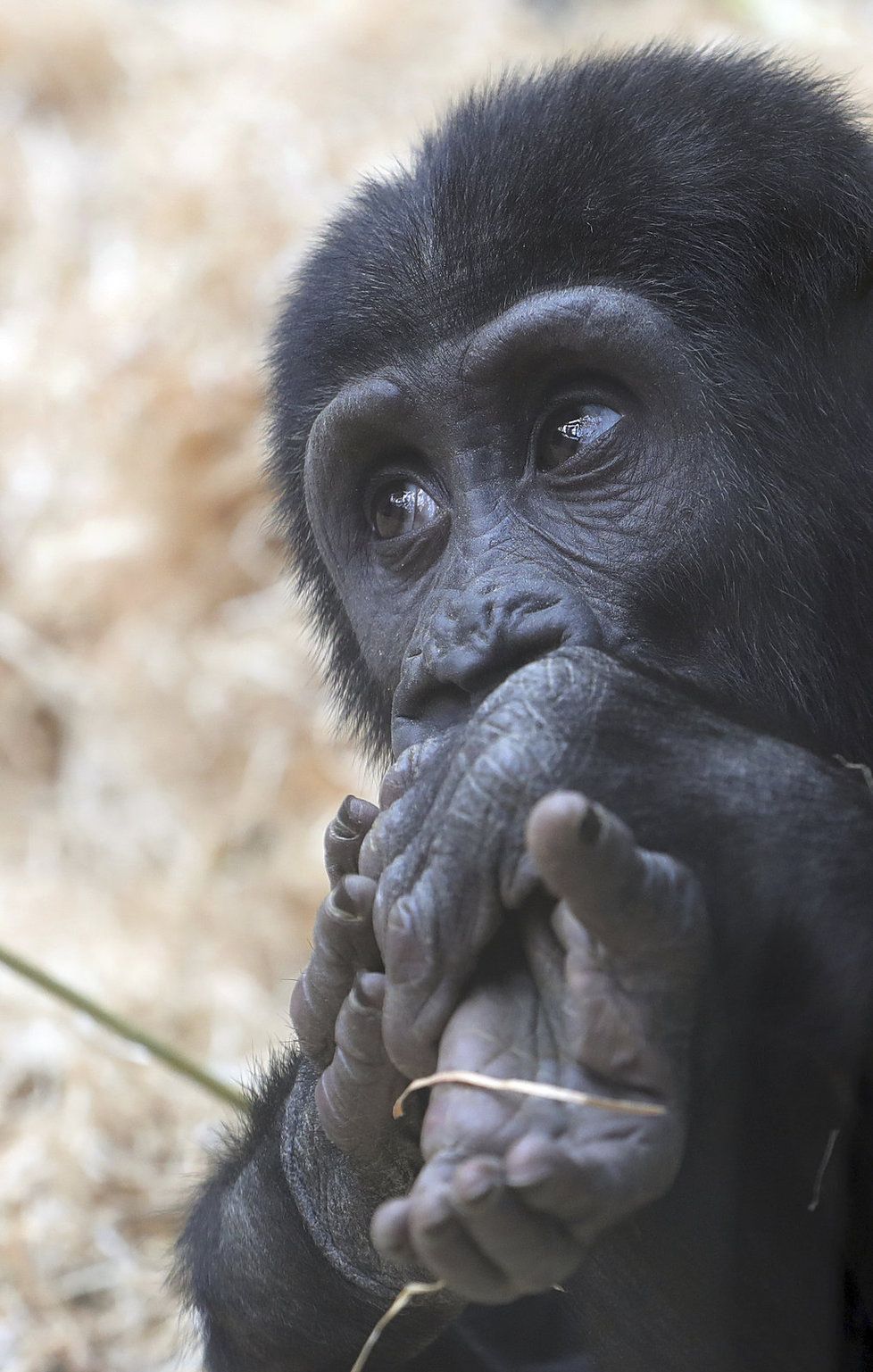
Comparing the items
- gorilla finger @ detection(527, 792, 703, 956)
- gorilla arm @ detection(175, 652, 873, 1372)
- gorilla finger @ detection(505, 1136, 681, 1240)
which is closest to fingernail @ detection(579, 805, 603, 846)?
gorilla finger @ detection(527, 792, 703, 956)

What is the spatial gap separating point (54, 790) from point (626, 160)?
4.11 meters

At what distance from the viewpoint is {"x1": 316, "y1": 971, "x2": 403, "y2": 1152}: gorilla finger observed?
171 cm

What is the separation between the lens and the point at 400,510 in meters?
2.50

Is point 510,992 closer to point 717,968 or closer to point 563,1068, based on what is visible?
point 563,1068

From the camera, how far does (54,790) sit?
5.79m

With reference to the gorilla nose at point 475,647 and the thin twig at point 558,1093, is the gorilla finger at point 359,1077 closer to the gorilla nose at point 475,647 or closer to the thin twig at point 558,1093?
the thin twig at point 558,1093

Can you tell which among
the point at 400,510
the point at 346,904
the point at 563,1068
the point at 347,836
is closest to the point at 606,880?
the point at 563,1068

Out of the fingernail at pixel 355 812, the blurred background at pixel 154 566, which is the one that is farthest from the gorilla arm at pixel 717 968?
the blurred background at pixel 154 566

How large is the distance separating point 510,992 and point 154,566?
15.0ft

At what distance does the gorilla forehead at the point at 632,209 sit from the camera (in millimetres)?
2262

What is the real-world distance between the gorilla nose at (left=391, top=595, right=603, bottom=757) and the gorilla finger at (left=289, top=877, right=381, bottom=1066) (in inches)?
13.9

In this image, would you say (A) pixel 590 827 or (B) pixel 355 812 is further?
(B) pixel 355 812

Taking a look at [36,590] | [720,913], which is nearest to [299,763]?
[36,590]

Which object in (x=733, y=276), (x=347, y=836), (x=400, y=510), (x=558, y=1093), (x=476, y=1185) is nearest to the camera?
(x=476, y=1185)
